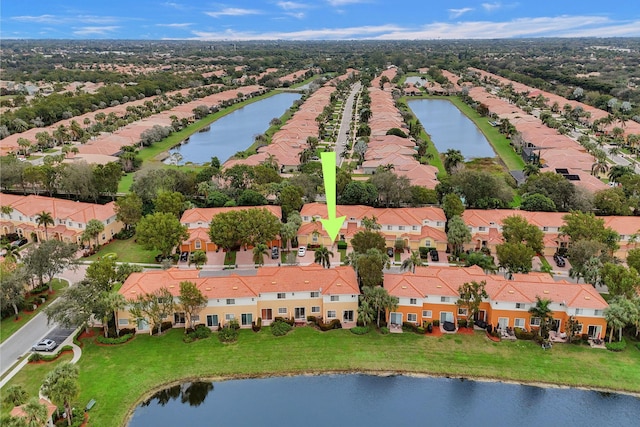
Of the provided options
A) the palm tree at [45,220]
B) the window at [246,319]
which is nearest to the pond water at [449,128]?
the window at [246,319]

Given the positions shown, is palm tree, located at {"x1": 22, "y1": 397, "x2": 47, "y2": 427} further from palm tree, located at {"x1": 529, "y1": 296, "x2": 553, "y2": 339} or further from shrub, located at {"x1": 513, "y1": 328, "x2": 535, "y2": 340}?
palm tree, located at {"x1": 529, "y1": 296, "x2": 553, "y2": 339}

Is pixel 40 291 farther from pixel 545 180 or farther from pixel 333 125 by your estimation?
pixel 333 125

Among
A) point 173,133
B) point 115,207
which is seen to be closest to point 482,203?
point 115,207

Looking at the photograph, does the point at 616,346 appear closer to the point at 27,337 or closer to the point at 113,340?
the point at 113,340

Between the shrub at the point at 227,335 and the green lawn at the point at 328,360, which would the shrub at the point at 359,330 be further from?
the shrub at the point at 227,335

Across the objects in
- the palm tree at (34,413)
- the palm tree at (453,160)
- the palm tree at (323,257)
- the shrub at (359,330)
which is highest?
the palm tree at (453,160)

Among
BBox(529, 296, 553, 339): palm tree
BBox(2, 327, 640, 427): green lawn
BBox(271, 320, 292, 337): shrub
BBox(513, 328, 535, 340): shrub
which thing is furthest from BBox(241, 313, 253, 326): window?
BBox(529, 296, 553, 339): palm tree
